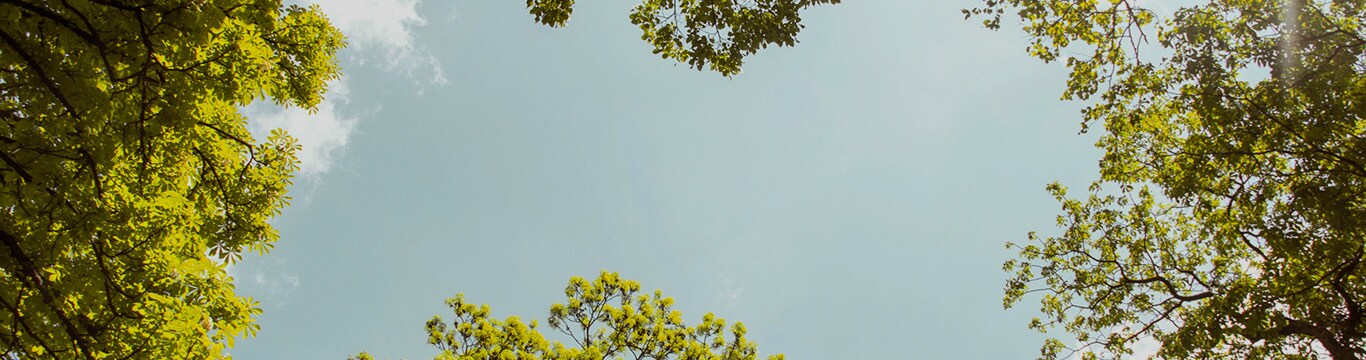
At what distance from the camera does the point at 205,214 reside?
7.03 m

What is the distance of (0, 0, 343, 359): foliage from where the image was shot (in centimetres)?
498

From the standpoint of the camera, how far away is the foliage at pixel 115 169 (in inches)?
196

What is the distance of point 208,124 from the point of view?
6.72 m

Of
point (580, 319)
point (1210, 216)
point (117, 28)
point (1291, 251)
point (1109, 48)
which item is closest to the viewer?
point (117, 28)

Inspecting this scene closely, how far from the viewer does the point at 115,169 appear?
590cm

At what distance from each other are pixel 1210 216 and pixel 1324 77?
13.5 feet

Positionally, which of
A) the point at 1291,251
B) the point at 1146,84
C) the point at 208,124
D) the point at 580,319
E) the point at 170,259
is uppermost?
the point at 580,319

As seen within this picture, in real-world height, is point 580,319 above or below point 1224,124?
above

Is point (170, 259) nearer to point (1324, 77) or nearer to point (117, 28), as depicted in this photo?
point (117, 28)

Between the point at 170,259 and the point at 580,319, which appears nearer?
the point at 170,259

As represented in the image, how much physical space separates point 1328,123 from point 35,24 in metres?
14.6

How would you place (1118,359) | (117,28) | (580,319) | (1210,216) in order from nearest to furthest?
1. (117,28)
2. (1210,216)
3. (1118,359)
4. (580,319)

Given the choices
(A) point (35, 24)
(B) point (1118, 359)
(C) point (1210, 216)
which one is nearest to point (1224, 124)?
(C) point (1210, 216)

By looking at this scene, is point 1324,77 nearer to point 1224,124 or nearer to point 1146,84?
point 1224,124
